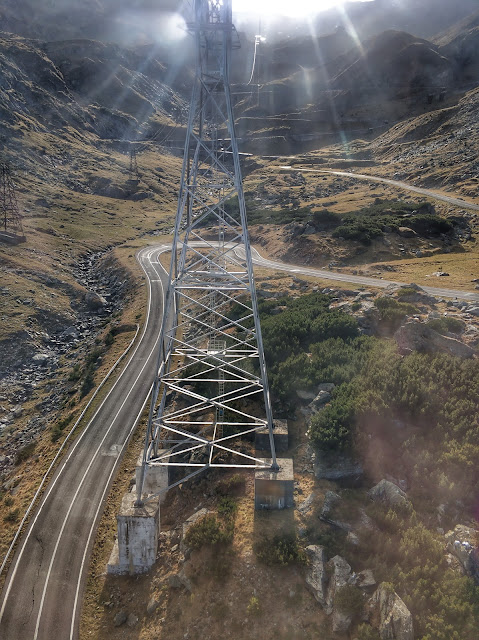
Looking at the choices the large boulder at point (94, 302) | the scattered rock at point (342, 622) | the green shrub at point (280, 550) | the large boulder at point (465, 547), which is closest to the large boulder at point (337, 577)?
the scattered rock at point (342, 622)

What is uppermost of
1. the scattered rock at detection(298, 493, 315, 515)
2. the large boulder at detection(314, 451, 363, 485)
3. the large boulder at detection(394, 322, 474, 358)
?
the large boulder at detection(394, 322, 474, 358)

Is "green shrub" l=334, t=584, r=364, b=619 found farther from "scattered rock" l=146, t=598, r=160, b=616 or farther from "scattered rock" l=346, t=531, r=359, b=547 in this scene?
"scattered rock" l=146, t=598, r=160, b=616

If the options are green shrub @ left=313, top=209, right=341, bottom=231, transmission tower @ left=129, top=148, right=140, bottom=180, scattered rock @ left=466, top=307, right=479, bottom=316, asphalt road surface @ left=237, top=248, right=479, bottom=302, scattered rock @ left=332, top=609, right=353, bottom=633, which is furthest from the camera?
transmission tower @ left=129, top=148, right=140, bottom=180

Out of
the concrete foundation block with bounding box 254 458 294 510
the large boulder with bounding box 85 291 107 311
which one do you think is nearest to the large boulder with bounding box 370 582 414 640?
the concrete foundation block with bounding box 254 458 294 510

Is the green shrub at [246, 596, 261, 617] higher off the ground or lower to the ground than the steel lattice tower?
lower

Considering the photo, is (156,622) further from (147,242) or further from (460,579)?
(147,242)

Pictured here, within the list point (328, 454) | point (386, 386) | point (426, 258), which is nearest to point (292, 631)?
point (328, 454)

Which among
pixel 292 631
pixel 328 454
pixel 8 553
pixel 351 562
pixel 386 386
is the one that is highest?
pixel 386 386
